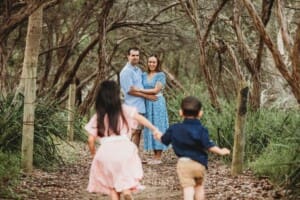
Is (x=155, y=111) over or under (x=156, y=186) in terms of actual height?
over

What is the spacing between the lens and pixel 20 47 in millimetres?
21281

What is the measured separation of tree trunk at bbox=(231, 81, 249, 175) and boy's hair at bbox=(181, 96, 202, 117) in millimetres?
2871

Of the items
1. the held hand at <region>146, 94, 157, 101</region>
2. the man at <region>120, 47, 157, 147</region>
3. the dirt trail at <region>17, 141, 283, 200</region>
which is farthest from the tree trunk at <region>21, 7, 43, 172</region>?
the held hand at <region>146, 94, 157, 101</region>

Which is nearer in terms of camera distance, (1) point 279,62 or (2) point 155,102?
(1) point 279,62

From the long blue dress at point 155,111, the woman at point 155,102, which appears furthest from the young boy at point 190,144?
the long blue dress at point 155,111

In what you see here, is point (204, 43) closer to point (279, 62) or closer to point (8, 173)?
point (279, 62)

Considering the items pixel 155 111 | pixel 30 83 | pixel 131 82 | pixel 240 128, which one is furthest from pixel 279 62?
pixel 30 83

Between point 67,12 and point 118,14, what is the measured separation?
1.89 meters

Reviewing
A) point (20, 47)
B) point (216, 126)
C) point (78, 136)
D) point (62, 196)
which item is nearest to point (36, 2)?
point (62, 196)

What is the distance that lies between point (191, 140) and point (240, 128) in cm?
299

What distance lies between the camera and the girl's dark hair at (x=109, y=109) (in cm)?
632

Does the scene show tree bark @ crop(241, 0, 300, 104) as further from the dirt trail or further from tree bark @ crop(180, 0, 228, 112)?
tree bark @ crop(180, 0, 228, 112)

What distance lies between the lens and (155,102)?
1148 centimetres

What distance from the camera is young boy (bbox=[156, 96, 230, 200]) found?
6.31m
